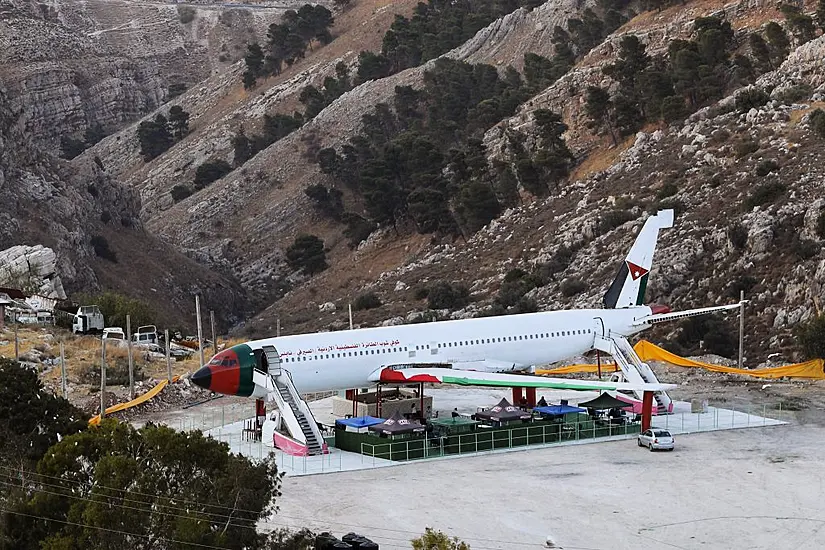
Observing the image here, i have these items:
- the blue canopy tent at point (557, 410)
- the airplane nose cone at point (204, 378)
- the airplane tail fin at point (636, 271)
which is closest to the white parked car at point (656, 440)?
the blue canopy tent at point (557, 410)

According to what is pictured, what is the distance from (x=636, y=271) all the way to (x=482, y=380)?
534 inches

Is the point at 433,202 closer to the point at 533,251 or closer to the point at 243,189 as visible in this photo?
the point at 533,251

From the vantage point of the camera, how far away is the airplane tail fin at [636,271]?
64938 millimetres

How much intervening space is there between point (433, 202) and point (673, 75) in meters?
27.3

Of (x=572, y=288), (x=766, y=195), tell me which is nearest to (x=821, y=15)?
(x=766, y=195)

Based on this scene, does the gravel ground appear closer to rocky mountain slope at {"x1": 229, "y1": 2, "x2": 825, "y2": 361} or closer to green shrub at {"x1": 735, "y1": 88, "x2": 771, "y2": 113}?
rocky mountain slope at {"x1": 229, "y1": 2, "x2": 825, "y2": 361}

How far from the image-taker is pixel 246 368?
2160 inches

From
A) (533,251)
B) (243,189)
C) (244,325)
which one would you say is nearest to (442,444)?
(533,251)

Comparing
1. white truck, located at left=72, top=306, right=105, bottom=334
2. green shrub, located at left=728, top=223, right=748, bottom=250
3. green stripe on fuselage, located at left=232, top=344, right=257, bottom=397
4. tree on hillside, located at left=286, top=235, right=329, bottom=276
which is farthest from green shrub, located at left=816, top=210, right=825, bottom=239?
tree on hillside, located at left=286, top=235, right=329, bottom=276

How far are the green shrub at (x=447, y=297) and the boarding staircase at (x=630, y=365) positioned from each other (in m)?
45.6

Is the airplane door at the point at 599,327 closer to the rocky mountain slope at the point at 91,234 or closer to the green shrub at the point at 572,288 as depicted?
the green shrub at the point at 572,288

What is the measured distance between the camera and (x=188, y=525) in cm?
3244

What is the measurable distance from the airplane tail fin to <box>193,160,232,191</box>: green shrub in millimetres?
105540

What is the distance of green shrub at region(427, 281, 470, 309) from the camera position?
108688mm
